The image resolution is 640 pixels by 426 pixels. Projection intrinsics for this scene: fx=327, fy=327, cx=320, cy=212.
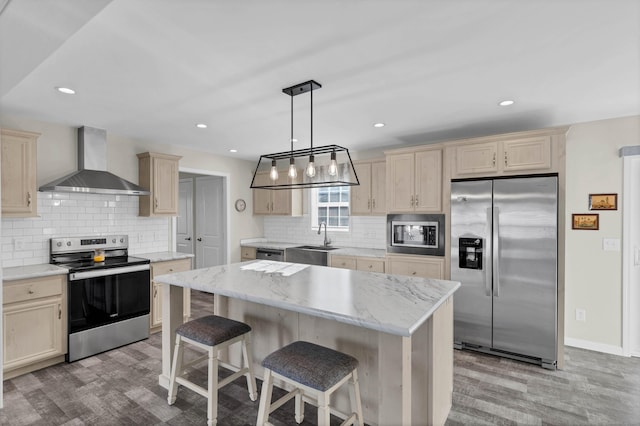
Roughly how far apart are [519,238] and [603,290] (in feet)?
3.86

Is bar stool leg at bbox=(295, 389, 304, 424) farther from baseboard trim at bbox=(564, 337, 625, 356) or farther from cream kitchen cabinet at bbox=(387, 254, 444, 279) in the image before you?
baseboard trim at bbox=(564, 337, 625, 356)

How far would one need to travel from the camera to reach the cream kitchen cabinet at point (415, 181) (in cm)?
378

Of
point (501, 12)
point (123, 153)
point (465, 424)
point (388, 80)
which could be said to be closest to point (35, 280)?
point (123, 153)

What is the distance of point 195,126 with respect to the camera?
3.79 m

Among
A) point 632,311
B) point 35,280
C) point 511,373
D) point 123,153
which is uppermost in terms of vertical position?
point 123,153

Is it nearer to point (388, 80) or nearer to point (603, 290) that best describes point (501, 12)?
point (388, 80)

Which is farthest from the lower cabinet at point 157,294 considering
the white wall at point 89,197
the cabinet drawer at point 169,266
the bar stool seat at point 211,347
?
the bar stool seat at point 211,347

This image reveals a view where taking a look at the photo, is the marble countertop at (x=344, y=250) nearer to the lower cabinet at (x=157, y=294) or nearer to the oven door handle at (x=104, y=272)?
the lower cabinet at (x=157, y=294)

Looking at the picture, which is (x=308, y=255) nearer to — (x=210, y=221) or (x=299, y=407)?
(x=210, y=221)

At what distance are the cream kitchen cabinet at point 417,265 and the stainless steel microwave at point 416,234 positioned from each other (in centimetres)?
7

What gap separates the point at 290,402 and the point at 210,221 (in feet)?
13.7

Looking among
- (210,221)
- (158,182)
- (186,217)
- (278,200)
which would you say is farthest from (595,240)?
(186,217)

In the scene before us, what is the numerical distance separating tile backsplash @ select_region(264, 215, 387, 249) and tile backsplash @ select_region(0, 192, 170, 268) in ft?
6.74

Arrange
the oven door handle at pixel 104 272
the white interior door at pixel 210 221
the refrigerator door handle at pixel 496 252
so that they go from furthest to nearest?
the white interior door at pixel 210 221 → the refrigerator door handle at pixel 496 252 → the oven door handle at pixel 104 272
